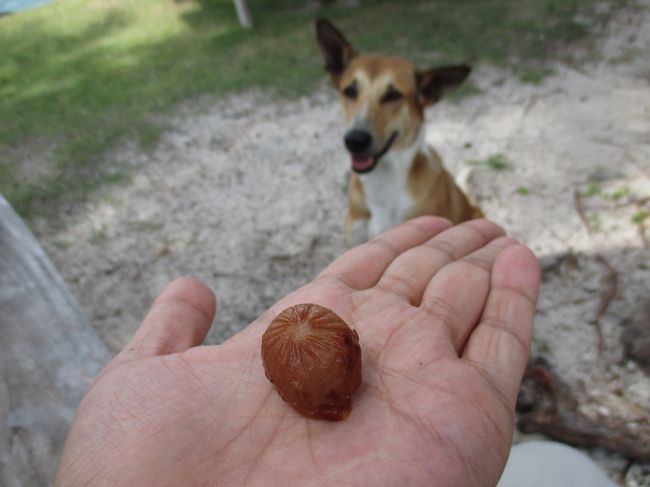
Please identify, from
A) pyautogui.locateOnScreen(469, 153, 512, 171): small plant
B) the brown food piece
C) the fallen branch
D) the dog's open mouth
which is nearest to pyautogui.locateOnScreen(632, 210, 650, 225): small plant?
the fallen branch

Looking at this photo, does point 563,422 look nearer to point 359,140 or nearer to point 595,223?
point 595,223

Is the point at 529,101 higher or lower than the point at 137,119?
lower

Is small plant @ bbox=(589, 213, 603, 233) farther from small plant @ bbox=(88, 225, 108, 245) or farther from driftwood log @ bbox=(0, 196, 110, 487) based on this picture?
small plant @ bbox=(88, 225, 108, 245)

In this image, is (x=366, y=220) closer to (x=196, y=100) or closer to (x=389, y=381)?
(x=389, y=381)

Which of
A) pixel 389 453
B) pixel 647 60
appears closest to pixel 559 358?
pixel 389 453

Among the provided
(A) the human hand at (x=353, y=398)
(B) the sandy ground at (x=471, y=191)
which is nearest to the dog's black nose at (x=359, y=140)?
(B) the sandy ground at (x=471, y=191)

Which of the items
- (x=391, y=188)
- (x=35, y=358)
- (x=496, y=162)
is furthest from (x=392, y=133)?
(x=35, y=358)
